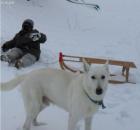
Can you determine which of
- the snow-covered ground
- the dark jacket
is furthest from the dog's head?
the dark jacket

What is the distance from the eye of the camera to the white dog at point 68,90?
4.75 m

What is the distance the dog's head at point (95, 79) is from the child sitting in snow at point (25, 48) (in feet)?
11.1

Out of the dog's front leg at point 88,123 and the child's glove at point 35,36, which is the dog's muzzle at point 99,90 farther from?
the child's glove at point 35,36

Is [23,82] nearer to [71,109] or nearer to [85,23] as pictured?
[71,109]

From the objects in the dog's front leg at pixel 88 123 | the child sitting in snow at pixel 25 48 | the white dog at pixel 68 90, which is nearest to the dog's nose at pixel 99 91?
the white dog at pixel 68 90

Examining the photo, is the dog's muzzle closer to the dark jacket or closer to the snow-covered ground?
the snow-covered ground

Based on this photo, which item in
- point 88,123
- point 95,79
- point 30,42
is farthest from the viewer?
point 30,42

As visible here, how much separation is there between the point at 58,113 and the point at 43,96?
93 centimetres

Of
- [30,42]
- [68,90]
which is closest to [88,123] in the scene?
[68,90]

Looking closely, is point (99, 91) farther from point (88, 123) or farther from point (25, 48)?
point (25, 48)

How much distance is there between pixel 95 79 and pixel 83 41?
257 inches

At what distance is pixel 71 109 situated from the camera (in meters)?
4.98

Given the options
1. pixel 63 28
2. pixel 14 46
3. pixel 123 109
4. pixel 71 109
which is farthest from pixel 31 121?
pixel 63 28

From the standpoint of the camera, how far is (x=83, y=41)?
11.2 m
